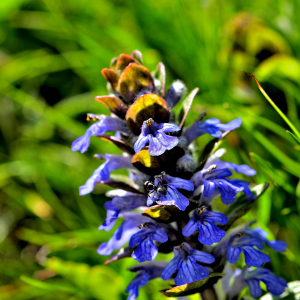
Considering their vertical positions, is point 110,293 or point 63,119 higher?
point 63,119

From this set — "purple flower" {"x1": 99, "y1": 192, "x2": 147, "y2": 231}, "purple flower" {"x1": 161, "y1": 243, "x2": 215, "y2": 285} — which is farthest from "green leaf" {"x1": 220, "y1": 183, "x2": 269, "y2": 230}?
"purple flower" {"x1": 99, "y1": 192, "x2": 147, "y2": 231}

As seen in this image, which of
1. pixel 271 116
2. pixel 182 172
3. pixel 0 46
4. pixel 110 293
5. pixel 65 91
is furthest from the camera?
pixel 0 46

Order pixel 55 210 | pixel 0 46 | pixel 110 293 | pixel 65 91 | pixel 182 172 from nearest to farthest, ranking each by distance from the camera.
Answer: pixel 182 172, pixel 110 293, pixel 55 210, pixel 65 91, pixel 0 46

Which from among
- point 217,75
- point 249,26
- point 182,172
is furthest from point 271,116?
point 182,172

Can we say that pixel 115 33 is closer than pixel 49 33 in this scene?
Yes

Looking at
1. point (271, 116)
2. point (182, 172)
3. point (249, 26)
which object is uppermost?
point (249, 26)

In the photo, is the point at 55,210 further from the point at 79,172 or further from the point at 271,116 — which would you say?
the point at 271,116

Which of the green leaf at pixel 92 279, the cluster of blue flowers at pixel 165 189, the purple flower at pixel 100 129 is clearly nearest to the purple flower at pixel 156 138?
the cluster of blue flowers at pixel 165 189

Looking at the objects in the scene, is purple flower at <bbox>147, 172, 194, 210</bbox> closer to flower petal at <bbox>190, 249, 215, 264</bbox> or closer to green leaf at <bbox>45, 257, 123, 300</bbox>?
flower petal at <bbox>190, 249, 215, 264</bbox>
